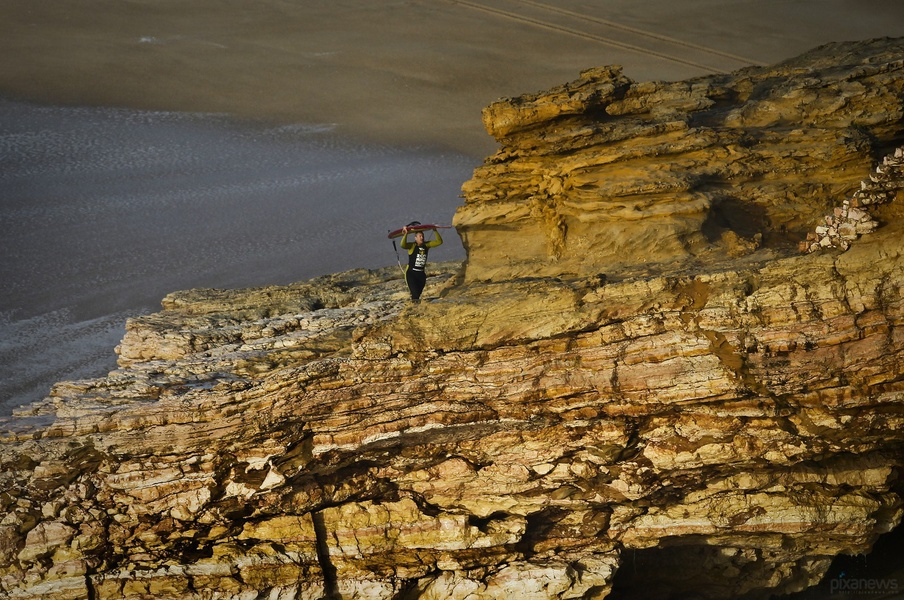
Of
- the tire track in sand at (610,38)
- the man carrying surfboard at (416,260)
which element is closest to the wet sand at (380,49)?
the tire track in sand at (610,38)

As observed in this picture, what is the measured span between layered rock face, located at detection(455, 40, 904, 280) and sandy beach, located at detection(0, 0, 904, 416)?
9.08 m

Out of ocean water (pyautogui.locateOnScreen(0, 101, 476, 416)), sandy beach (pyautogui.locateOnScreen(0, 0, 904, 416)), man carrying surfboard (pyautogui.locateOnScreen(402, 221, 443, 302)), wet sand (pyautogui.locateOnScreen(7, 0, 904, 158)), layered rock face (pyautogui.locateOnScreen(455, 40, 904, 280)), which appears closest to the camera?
layered rock face (pyautogui.locateOnScreen(455, 40, 904, 280))

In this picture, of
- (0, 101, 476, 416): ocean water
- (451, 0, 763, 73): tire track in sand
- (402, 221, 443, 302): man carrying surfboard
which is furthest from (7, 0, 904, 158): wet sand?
(402, 221, 443, 302): man carrying surfboard

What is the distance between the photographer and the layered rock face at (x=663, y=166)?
13336 millimetres

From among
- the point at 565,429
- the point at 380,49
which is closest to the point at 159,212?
the point at 380,49

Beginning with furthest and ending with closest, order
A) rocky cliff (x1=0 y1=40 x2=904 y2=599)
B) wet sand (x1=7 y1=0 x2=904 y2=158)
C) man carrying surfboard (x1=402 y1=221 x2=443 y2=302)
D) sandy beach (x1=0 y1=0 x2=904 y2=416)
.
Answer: wet sand (x1=7 y1=0 x2=904 y2=158)
sandy beach (x1=0 y1=0 x2=904 y2=416)
man carrying surfboard (x1=402 y1=221 x2=443 y2=302)
rocky cliff (x1=0 y1=40 x2=904 y2=599)

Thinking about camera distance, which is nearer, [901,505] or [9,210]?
[901,505]

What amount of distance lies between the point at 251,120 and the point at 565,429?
20.8 m

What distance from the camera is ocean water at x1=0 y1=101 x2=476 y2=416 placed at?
68.9ft

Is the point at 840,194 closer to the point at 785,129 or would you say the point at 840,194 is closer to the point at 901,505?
the point at 785,129

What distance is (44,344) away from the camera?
20000 millimetres

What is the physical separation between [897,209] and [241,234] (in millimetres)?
17238

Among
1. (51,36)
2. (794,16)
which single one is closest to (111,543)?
(51,36)

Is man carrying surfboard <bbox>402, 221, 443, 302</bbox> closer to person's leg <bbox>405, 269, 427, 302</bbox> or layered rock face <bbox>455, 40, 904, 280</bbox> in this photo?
person's leg <bbox>405, 269, 427, 302</bbox>
